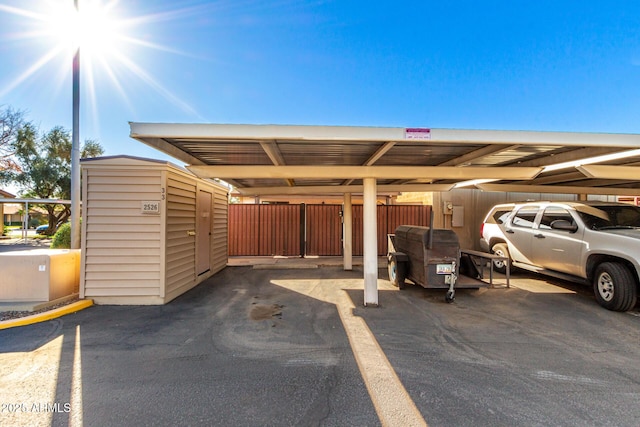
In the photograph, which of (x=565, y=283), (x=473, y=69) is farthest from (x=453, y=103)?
(x=565, y=283)

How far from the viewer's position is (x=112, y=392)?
2605mm

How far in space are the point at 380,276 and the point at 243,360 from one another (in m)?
5.27

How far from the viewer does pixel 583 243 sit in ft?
17.6

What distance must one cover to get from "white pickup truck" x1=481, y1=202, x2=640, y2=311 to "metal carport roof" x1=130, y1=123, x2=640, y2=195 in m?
0.85

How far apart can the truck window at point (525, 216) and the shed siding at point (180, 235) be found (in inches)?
315

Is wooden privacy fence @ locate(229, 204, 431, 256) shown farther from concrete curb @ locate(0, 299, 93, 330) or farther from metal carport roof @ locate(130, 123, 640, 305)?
concrete curb @ locate(0, 299, 93, 330)

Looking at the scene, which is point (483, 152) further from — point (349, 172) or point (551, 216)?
point (551, 216)

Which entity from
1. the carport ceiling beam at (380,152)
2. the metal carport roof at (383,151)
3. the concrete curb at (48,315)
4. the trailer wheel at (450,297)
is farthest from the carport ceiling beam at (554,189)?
the concrete curb at (48,315)

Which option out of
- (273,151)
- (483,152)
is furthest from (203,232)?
(483,152)

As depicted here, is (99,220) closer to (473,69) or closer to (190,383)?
(190,383)

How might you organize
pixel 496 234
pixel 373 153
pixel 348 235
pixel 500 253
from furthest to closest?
pixel 348 235, pixel 496 234, pixel 500 253, pixel 373 153

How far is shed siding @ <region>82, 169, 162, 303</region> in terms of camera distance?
522cm

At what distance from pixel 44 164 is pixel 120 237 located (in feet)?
67.3

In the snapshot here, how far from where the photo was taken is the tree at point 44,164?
1828cm
